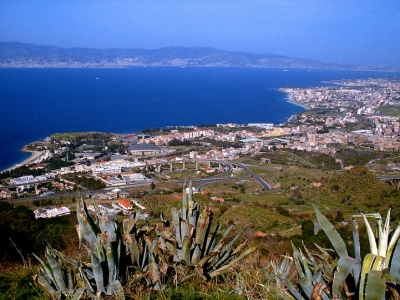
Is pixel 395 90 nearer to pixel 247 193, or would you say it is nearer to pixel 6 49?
pixel 247 193

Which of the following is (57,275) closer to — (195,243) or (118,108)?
(195,243)

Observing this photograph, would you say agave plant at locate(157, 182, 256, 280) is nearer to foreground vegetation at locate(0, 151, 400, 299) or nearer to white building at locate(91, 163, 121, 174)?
foreground vegetation at locate(0, 151, 400, 299)

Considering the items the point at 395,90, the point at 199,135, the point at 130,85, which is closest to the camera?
the point at 199,135

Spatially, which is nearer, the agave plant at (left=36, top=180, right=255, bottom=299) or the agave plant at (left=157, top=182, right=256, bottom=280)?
the agave plant at (left=36, top=180, right=255, bottom=299)

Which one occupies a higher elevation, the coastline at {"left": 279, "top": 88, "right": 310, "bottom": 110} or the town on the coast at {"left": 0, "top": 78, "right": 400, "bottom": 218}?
the coastline at {"left": 279, "top": 88, "right": 310, "bottom": 110}

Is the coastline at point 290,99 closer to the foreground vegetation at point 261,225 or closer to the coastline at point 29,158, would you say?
the foreground vegetation at point 261,225

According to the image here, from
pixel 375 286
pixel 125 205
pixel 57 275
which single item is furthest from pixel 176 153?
pixel 375 286

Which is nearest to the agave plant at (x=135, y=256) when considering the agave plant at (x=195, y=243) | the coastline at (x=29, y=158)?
the agave plant at (x=195, y=243)

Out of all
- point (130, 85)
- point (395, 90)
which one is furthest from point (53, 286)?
point (130, 85)

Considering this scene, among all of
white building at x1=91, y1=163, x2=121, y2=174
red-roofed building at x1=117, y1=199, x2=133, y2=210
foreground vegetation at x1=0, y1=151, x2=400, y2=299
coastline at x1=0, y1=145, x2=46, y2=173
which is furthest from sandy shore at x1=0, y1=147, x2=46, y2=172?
red-roofed building at x1=117, y1=199, x2=133, y2=210
